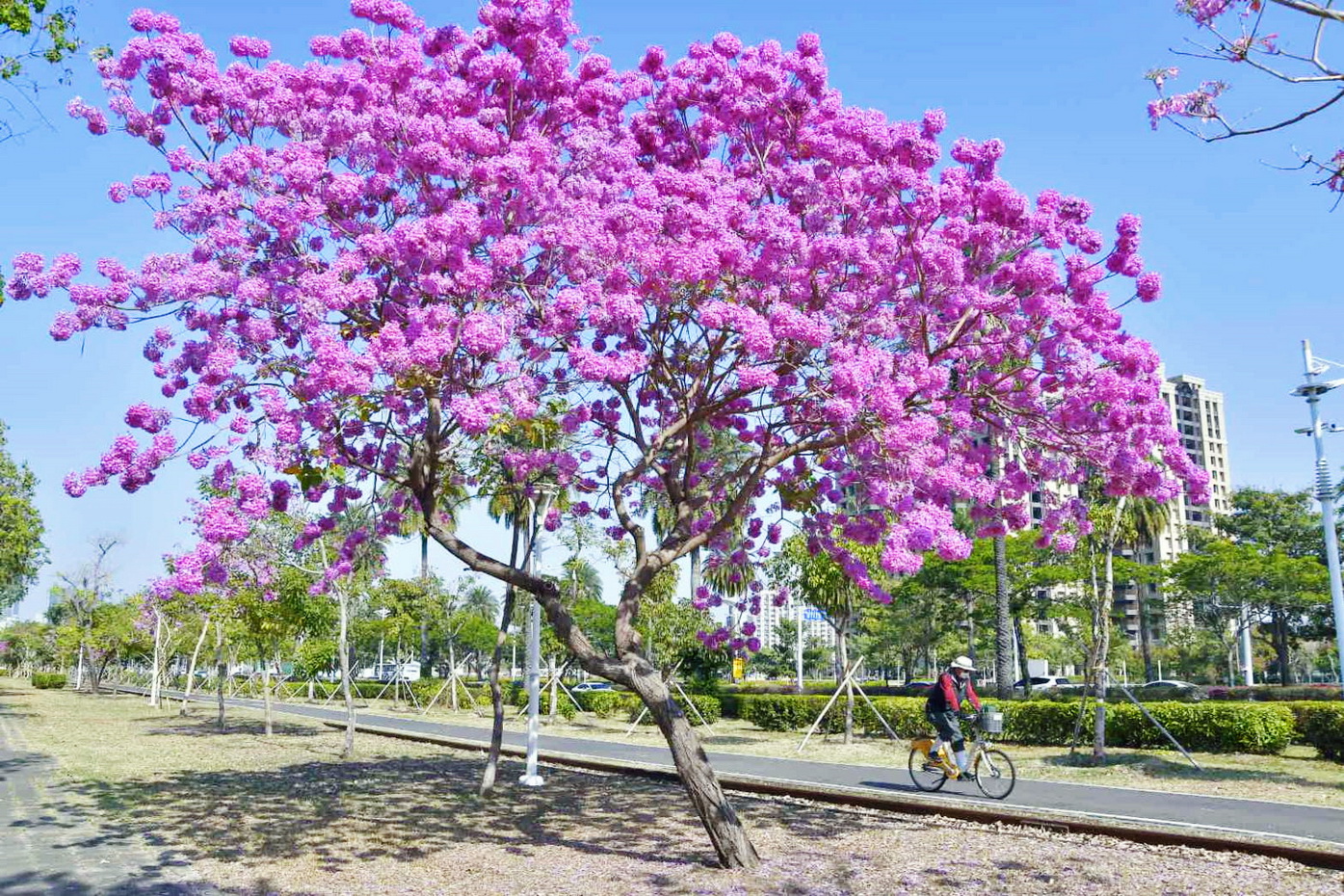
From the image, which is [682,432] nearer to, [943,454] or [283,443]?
[943,454]

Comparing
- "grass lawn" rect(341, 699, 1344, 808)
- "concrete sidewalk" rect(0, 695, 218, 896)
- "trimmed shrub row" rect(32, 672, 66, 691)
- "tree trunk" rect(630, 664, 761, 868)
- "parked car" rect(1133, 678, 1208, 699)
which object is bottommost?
"trimmed shrub row" rect(32, 672, 66, 691)

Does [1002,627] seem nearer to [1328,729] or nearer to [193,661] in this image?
[1328,729]

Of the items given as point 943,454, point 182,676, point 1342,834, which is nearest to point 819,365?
point 943,454

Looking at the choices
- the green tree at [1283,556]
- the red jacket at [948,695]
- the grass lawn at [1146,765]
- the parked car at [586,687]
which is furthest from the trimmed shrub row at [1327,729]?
the green tree at [1283,556]

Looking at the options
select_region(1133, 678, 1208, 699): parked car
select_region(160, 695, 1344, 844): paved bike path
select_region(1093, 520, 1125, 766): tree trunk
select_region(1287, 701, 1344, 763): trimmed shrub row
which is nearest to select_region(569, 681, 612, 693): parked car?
select_region(160, 695, 1344, 844): paved bike path

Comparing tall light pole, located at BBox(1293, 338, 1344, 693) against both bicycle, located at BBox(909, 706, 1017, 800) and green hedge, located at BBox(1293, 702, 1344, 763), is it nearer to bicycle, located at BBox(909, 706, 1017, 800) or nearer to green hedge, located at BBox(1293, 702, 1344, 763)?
green hedge, located at BBox(1293, 702, 1344, 763)

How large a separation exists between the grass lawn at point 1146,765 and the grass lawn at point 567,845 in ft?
22.4

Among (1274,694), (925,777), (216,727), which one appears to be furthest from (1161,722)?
(1274,694)

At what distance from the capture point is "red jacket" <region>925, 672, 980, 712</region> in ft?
45.2

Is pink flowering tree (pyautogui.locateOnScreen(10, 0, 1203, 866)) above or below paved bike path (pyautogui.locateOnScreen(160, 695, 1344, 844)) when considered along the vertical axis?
above

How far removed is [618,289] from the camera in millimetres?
8453

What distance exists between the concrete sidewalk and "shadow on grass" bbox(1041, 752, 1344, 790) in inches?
620

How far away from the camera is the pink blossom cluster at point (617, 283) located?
800 cm

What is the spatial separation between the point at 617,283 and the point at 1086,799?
34.4ft
